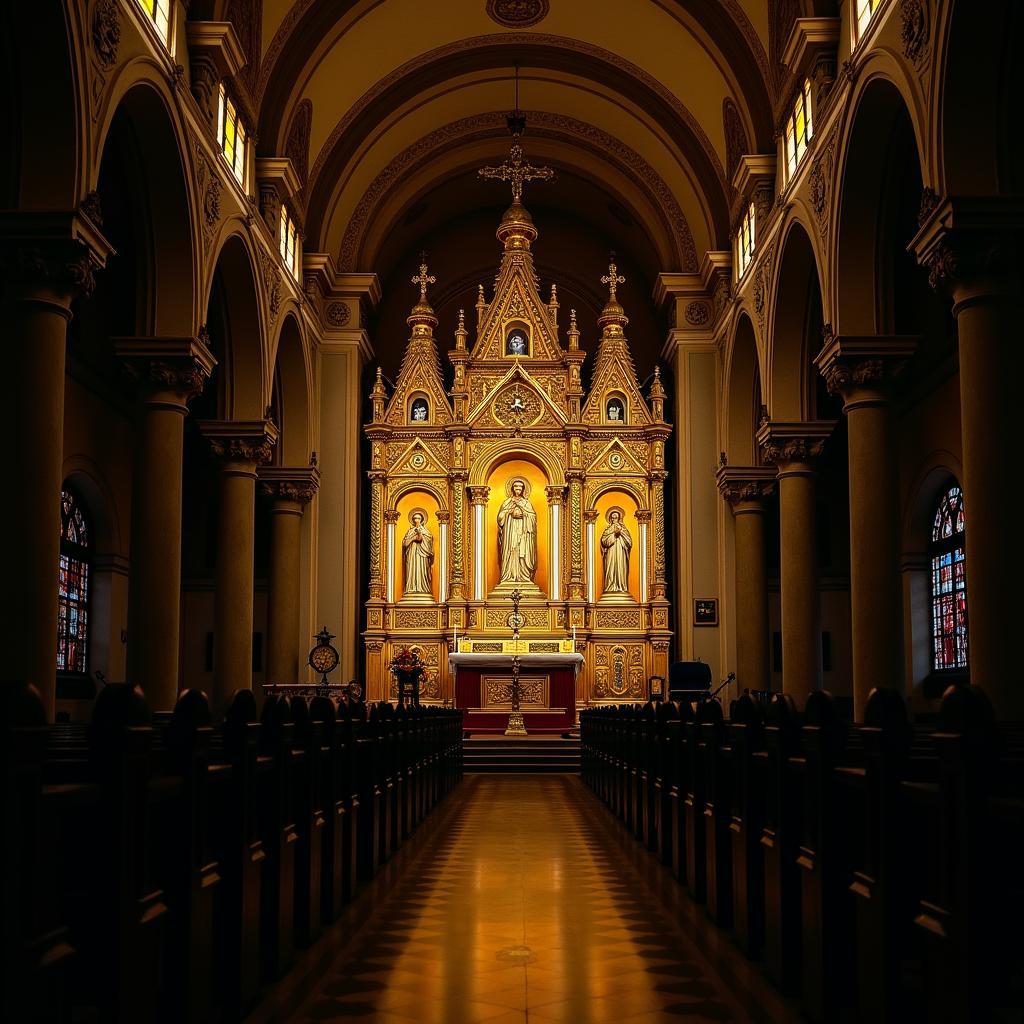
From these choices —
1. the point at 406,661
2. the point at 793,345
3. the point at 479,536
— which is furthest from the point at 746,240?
the point at 406,661

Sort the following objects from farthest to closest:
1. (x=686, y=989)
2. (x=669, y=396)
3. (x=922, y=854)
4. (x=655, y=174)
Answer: (x=669, y=396), (x=655, y=174), (x=686, y=989), (x=922, y=854)

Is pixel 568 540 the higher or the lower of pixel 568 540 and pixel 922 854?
the higher

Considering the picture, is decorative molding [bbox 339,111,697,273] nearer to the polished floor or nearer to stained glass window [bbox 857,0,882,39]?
stained glass window [bbox 857,0,882,39]

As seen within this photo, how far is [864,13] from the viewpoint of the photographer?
43.3 feet

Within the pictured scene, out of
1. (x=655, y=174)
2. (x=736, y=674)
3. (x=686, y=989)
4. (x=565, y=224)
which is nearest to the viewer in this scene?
(x=686, y=989)

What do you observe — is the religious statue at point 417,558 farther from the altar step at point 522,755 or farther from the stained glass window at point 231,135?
the stained glass window at point 231,135

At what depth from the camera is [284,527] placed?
21297 mm

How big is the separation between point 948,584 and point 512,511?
8.54 metres
